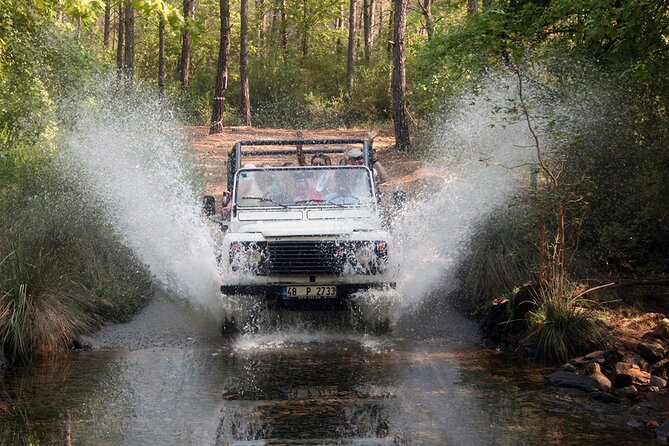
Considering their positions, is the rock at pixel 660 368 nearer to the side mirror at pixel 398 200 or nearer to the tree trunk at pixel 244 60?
the side mirror at pixel 398 200

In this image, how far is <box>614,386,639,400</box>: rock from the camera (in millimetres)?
7242

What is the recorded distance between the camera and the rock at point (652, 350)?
318 inches

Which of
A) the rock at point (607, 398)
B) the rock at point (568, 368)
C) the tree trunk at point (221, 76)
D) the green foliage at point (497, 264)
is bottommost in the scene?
the rock at point (607, 398)

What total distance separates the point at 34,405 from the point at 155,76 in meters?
37.8

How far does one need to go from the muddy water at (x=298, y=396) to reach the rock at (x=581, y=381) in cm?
15

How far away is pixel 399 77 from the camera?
22172mm

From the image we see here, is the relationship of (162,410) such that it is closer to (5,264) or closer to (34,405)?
(34,405)

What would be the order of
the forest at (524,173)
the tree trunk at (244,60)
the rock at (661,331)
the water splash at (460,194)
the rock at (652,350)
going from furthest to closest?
the tree trunk at (244,60) < the water splash at (460,194) < the forest at (524,173) < the rock at (661,331) < the rock at (652,350)

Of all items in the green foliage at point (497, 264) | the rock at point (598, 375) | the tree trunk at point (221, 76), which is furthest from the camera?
the tree trunk at point (221, 76)

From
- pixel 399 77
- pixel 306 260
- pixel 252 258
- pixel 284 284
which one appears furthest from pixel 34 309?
pixel 399 77

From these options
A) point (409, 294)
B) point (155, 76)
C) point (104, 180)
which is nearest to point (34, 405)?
point (409, 294)

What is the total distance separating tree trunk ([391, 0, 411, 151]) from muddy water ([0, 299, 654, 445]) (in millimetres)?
13182

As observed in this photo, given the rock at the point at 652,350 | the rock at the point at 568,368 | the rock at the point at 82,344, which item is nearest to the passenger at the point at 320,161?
the rock at the point at 82,344

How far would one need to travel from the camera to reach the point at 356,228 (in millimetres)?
9570
